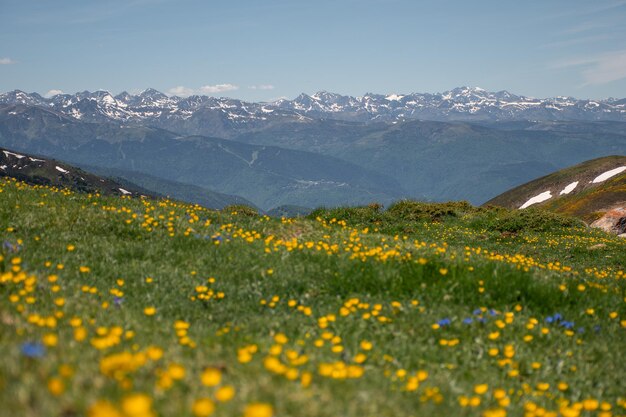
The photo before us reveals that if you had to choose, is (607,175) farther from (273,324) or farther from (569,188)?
(273,324)

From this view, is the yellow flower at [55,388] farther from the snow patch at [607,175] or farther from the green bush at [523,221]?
the snow patch at [607,175]

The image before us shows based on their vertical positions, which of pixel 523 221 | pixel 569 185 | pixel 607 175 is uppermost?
pixel 607 175

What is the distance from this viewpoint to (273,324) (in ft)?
24.4

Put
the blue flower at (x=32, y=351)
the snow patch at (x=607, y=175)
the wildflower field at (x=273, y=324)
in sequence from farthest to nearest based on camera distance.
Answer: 1. the snow patch at (x=607, y=175)
2. the wildflower field at (x=273, y=324)
3. the blue flower at (x=32, y=351)

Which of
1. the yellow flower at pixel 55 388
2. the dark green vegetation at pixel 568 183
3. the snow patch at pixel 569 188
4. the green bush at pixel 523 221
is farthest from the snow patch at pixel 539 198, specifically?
the yellow flower at pixel 55 388

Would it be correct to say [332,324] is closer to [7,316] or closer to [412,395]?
[412,395]

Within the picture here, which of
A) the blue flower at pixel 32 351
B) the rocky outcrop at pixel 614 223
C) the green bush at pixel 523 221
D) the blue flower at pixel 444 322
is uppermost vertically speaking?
the blue flower at pixel 32 351

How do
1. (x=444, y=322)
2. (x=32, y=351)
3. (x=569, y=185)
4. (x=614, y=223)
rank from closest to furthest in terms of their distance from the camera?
(x=32, y=351)
(x=444, y=322)
(x=614, y=223)
(x=569, y=185)

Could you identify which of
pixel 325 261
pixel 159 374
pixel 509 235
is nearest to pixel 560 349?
pixel 325 261

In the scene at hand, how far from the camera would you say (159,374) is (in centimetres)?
367

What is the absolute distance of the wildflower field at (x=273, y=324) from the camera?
358cm

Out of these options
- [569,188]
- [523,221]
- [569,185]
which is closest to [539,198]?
[569,188]

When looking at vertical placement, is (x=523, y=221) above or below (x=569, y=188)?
above

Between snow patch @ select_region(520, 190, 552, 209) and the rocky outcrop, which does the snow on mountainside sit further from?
the rocky outcrop
